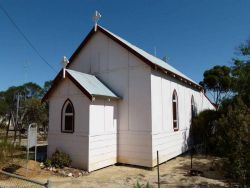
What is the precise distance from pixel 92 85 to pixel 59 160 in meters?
4.04

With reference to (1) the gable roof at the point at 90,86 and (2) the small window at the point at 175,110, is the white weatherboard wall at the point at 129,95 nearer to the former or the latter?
(1) the gable roof at the point at 90,86

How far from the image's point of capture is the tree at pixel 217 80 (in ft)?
124

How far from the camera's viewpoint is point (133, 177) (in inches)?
399

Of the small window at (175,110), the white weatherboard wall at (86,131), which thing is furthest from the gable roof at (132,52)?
the white weatherboard wall at (86,131)

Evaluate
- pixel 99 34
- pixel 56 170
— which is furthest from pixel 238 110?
pixel 99 34

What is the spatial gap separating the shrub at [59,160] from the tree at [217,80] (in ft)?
103

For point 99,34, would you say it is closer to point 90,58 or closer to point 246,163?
→ point 90,58

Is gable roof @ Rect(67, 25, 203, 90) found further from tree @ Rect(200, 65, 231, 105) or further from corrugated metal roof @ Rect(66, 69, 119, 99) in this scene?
tree @ Rect(200, 65, 231, 105)

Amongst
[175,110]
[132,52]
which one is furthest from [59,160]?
[175,110]

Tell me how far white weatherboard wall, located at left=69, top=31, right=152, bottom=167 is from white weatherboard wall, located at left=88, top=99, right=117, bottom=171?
45 cm

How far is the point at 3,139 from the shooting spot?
1031 centimetres

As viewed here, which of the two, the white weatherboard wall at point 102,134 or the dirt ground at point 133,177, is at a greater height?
the white weatherboard wall at point 102,134

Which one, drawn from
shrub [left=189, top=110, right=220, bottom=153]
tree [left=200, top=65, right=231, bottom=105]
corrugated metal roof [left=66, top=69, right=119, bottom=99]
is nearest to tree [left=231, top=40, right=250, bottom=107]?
shrub [left=189, top=110, right=220, bottom=153]

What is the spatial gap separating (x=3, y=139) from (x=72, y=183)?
378 centimetres
